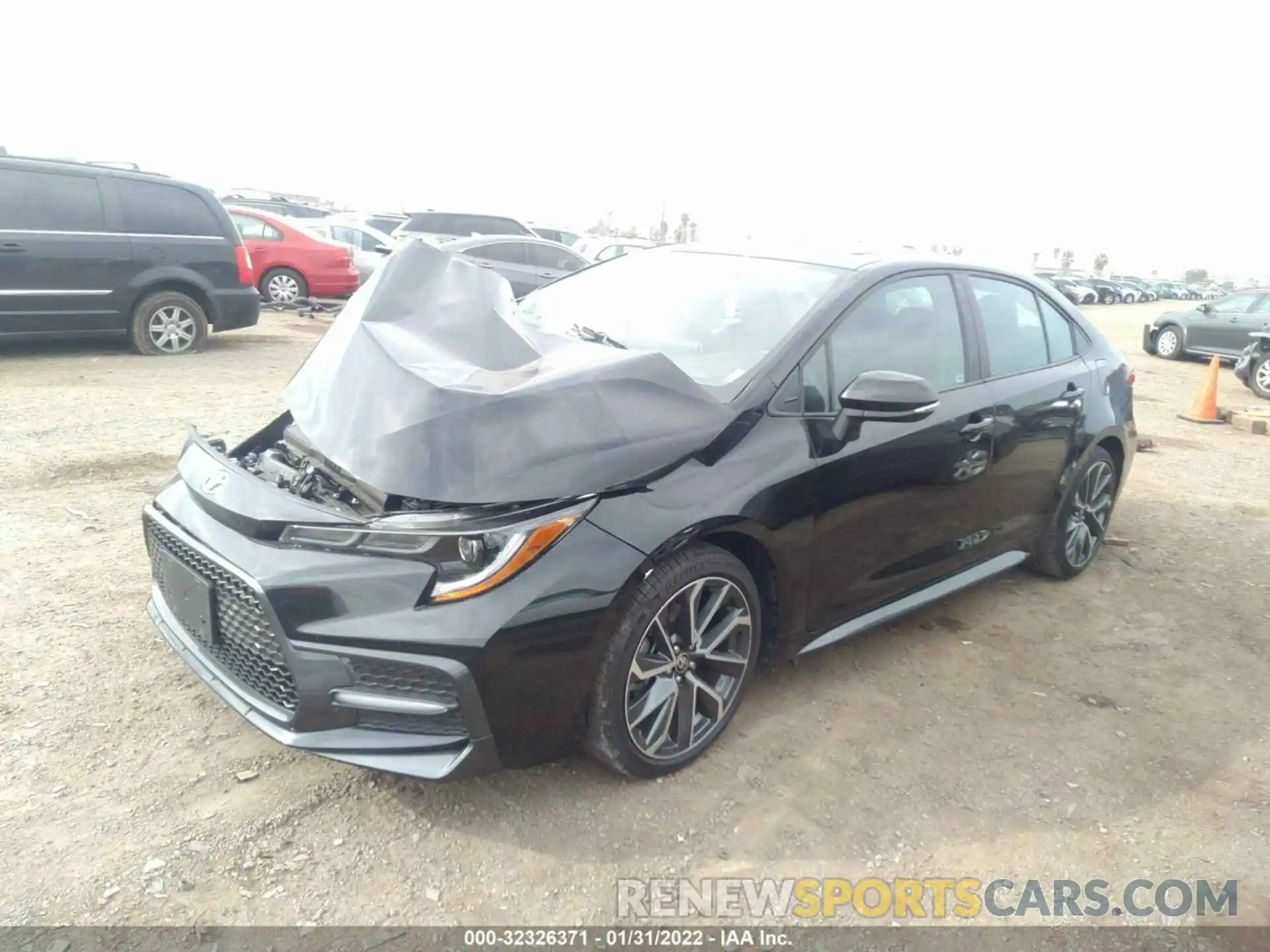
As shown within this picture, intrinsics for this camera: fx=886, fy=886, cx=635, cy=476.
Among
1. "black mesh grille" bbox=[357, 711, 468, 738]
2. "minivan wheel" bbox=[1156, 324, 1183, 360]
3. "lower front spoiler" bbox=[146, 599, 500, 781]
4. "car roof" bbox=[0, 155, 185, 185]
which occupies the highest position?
"car roof" bbox=[0, 155, 185, 185]

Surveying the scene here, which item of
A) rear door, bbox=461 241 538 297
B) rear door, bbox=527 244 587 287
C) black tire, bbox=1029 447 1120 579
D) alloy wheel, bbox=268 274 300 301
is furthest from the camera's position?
rear door, bbox=527 244 587 287

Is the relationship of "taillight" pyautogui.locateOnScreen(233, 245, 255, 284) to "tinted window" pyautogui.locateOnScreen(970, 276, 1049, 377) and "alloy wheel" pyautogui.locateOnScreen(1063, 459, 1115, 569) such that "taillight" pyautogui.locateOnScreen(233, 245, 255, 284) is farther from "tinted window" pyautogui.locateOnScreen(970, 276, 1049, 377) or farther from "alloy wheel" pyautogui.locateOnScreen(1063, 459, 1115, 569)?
"alloy wheel" pyautogui.locateOnScreen(1063, 459, 1115, 569)

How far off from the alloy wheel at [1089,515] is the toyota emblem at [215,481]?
3927mm

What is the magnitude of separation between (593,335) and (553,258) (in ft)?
35.6

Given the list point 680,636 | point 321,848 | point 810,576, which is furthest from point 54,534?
point 810,576

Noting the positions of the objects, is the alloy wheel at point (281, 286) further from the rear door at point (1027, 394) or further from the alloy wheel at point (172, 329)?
the rear door at point (1027, 394)

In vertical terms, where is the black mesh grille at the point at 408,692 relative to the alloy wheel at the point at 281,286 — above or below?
above

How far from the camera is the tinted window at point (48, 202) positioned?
309 inches

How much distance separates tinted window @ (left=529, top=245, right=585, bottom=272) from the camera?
13.6 metres

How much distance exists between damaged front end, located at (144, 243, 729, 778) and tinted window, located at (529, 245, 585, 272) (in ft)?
36.6

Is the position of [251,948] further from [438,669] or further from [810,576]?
[810,576]

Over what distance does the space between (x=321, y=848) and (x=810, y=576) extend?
175 cm

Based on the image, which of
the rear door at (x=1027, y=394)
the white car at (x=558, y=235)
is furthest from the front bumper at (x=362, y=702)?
the white car at (x=558, y=235)
